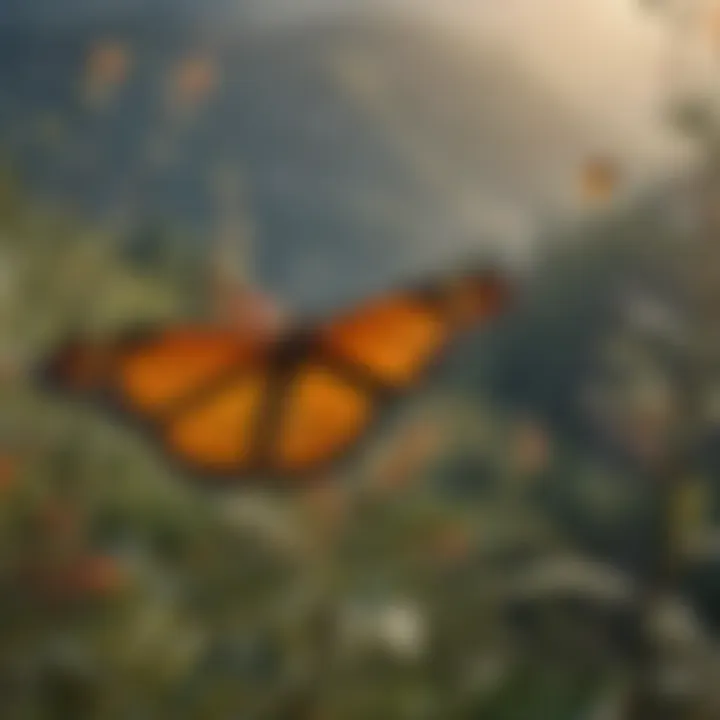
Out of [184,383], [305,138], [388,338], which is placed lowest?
[184,383]

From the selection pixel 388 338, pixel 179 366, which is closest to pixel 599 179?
pixel 388 338

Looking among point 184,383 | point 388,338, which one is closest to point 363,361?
point 388,338

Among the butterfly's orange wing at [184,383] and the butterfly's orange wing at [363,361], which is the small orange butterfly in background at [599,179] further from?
the butterfly's orange wing at [184,383]

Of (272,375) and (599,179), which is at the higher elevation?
(599,179)

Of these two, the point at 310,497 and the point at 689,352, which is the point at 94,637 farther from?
the point at 689,352

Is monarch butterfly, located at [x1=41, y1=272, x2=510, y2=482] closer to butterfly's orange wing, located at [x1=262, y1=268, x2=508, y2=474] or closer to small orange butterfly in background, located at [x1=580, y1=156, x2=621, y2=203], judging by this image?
butterfly's orange wing, located at [x1=262, y1=268, x2=508, y2=474]

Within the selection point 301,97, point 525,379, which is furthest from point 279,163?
point 525,379

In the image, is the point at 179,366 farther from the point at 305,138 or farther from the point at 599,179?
the point at 599,179

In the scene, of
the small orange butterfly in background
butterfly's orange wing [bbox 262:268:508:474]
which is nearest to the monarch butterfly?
butterfly's orange wing [bbox 262:268:508:474]
